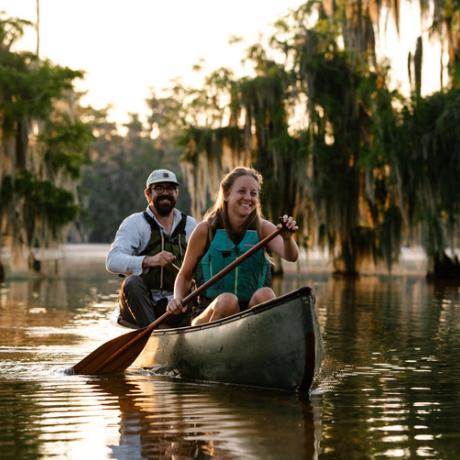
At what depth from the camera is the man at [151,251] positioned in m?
10.4

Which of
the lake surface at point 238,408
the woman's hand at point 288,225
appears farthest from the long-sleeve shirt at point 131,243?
the woman's hand at point 288,225

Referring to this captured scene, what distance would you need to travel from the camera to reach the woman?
8742 millimetres

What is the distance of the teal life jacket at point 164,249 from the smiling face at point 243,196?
6.01ft

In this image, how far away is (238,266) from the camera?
9102mm

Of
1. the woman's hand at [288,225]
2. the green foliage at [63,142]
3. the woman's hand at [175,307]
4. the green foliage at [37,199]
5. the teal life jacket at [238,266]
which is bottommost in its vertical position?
the woman's hand at [175,307]

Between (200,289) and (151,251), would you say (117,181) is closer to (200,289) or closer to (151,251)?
(151,251)

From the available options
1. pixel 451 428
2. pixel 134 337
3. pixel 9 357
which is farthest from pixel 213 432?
pixel 9 357

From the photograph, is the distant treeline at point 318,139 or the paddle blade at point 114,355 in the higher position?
the distant treeline at point 318,139

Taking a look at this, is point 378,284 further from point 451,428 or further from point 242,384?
point 451,428

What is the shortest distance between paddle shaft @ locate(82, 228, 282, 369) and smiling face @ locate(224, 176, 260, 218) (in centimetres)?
25

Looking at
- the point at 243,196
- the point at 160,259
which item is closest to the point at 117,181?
the point at 160,259

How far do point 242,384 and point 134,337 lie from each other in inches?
53.8

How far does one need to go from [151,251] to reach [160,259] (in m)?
0.59

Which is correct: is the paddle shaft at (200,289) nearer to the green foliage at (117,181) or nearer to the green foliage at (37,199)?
the green foliage at (37,199)
